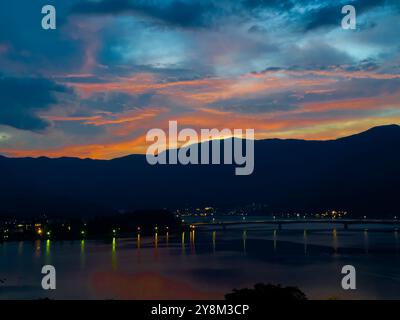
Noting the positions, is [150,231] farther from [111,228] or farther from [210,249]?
[210,249]

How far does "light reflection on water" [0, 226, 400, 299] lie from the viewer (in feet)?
115

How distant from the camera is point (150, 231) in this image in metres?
98.6

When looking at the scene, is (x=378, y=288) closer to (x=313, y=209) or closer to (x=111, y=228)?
(x=111, y=228)

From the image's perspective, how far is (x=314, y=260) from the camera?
51.6m

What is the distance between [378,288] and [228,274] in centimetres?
1258

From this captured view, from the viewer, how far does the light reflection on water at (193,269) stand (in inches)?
1374

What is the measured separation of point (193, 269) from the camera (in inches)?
1791
